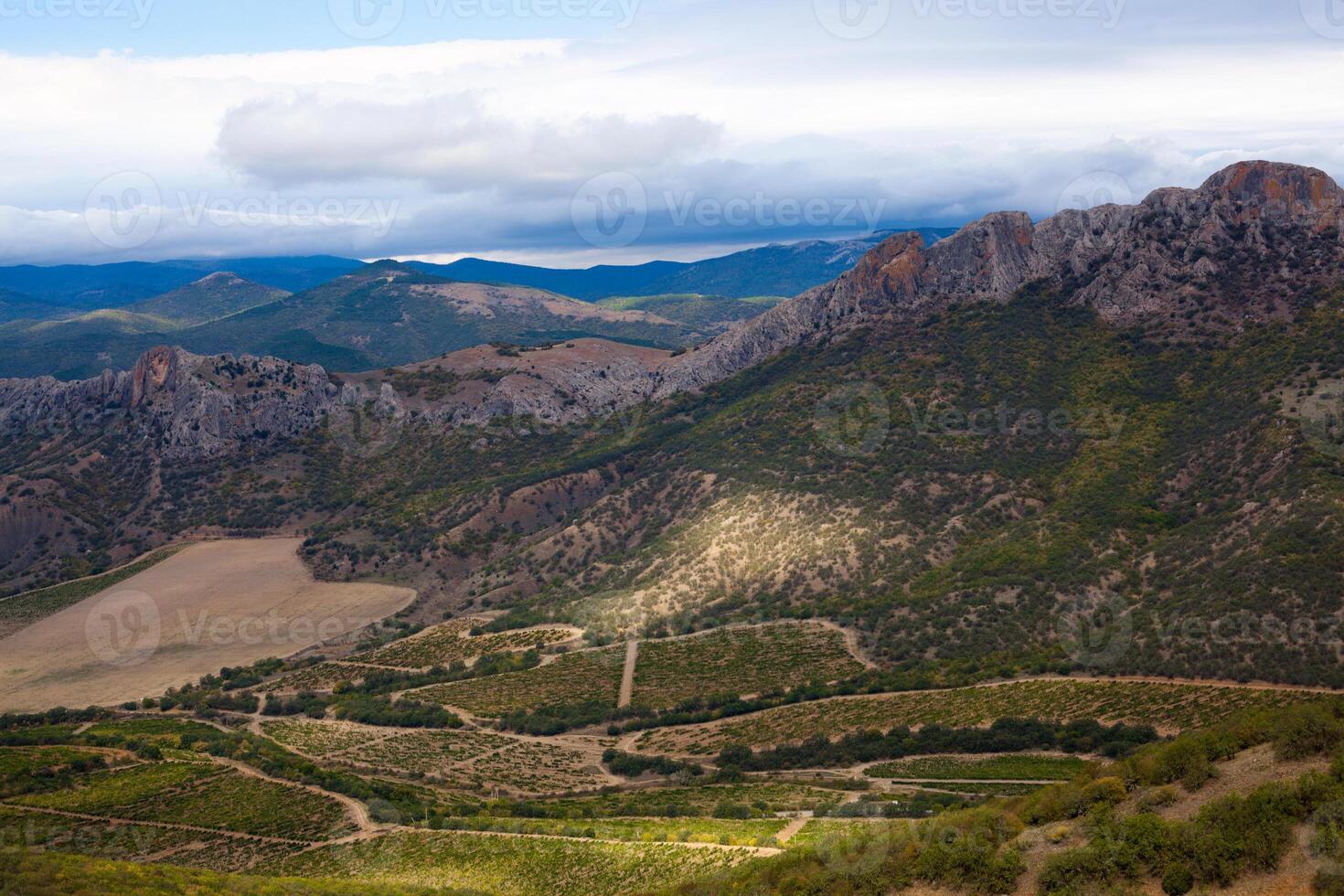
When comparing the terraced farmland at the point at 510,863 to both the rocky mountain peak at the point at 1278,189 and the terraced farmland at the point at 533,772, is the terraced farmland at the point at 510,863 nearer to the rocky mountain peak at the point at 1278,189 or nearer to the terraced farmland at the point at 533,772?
the terraced farmland at the point at 533,772

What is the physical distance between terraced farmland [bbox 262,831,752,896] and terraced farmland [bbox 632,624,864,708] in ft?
107

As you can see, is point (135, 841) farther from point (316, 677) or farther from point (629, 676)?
point (316, 677)

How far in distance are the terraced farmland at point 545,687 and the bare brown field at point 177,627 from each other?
98.0ft

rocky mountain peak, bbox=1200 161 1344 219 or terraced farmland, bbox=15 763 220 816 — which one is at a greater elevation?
rocky mountain peak, bbox=1200 161 1344 219

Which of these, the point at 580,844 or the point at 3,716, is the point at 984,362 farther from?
the point at 3,716

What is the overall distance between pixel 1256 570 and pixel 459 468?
120 meters

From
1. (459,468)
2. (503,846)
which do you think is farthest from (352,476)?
(503,846)

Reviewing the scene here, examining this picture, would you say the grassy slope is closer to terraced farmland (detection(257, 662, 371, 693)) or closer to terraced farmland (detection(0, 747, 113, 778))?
terraced farmland (detection(0, 747, 113, 778))

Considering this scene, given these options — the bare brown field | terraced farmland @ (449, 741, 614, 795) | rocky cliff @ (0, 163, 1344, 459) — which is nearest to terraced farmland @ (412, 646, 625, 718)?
terraced farmland @ (449, 741, 614, 795)

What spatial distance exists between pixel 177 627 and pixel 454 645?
40128 millimetres

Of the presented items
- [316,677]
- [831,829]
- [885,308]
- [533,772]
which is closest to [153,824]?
[533,772]

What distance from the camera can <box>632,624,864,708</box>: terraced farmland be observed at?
87312mm

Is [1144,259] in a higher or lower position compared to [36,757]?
higher

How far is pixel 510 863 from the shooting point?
2066 inches
